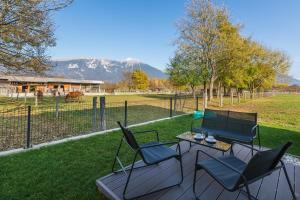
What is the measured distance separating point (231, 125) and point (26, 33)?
27.8 ft

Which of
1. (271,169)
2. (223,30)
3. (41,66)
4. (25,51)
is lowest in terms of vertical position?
(271,169)

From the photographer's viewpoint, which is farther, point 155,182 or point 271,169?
point 155,182

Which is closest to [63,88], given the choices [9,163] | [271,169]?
[9,163]

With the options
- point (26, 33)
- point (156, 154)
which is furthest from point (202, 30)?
point (156, 154)

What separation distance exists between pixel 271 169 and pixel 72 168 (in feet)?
9.71

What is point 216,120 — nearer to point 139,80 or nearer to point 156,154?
point 156,154

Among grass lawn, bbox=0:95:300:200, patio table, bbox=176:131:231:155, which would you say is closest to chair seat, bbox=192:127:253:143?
patio table, bbox=176:131:231:155

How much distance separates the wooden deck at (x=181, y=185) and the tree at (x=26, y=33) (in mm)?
7187

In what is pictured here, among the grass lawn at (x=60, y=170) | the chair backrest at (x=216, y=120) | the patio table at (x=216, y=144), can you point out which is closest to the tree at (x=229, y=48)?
the chair backrest at (x=216, y=120)

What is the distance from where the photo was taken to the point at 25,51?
8867 mm

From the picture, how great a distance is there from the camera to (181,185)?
2846 millimetres

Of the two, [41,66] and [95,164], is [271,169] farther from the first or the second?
[41,66]

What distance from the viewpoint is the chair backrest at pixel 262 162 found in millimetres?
1998

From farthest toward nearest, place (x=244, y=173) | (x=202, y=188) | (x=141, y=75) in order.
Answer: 1. (x=141, y=75)
2. (x=202, y=188)
3. (x=244, y=173)
